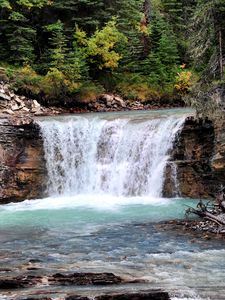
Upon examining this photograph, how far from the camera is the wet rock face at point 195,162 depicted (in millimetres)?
19312

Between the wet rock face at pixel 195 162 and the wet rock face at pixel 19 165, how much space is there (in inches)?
212

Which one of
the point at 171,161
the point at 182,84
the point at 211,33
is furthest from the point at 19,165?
the point at 182,84

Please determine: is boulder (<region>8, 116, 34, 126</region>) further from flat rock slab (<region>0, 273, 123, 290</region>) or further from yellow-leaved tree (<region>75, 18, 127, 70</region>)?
flat rock slab (<region>0, 273, 123, 290</region>)

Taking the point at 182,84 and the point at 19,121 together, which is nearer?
the point at 19,121

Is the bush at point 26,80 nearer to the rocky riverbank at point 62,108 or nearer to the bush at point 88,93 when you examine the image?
the rocky riverbank at point 62,108

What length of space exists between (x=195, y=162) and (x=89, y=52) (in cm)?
1505

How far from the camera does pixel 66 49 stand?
1224 inches

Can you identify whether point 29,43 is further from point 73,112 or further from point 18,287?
point 18,287

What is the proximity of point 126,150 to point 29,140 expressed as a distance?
4.10 meters

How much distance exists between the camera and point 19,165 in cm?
2095

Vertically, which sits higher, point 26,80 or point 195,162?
point 26,80

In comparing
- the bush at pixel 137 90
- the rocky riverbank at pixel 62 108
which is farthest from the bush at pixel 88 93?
the bush at pixel 137 90

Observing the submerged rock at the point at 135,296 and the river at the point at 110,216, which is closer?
the submerged rock at the point at 135,296

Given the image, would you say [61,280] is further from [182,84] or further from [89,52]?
[182,84]
